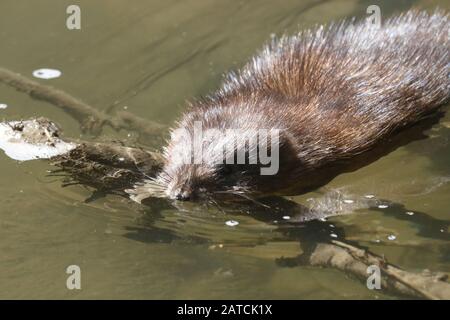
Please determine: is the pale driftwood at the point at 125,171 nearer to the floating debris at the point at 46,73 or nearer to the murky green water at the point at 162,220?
the murky green water at the point at 162,220

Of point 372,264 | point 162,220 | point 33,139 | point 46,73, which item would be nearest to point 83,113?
point 46,73

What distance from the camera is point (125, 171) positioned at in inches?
219

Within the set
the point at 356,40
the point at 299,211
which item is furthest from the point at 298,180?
the point at 356,40

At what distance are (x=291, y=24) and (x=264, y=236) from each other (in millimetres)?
4040

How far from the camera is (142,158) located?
225 inches

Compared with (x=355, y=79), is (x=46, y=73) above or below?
above

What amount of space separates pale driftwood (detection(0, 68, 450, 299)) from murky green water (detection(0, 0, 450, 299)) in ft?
0.31

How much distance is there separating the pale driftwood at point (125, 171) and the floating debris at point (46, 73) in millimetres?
573

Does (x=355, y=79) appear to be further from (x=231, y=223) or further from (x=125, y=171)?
(x=125, y=171)

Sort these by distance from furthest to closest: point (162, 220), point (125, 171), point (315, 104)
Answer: point (315, 104) → point (125, 171) → point (162, 220)

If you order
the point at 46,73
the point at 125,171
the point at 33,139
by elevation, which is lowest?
the point at 125,171

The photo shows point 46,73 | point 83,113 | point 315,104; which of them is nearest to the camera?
point 315,104

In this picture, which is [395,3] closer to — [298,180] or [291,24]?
[291,24]

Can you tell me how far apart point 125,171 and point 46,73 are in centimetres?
276
